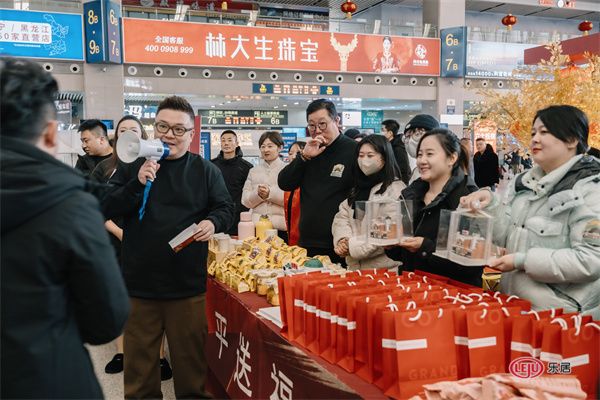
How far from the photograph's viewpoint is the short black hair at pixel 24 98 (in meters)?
1.11

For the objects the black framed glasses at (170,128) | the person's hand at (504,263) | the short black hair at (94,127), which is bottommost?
the person's hand at (504,263)

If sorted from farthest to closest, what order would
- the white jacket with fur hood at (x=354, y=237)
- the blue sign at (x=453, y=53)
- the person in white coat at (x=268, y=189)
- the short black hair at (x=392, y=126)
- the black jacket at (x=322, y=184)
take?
the blue sign at (x=453, y=53), the short black hair at (x=392, y=126), the person in white coat at (x=268, y=189), the black jacket at (x=322, y=184), the white jacket with fur hood at (x=354, y=237)

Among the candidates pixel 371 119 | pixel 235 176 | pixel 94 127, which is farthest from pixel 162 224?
pixel 371 119

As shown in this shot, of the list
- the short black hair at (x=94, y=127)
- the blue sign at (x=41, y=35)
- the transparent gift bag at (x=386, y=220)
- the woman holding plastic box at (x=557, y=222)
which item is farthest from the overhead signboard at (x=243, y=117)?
the woman holding plastic box at (x=557, y=222)

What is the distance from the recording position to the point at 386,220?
7.11 feet

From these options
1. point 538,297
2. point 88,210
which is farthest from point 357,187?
point 88,210

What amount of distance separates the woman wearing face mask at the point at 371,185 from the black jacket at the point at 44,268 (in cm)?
168

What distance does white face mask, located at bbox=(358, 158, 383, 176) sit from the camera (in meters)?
2.73

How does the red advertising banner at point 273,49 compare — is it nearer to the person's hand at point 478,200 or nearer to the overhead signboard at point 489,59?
the overhead signboard at point 489,59

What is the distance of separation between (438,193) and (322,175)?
0.91 m

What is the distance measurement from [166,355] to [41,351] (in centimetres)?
294

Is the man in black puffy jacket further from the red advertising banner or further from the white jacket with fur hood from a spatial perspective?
the red advertising banner

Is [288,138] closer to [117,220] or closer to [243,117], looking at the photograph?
[243,117]

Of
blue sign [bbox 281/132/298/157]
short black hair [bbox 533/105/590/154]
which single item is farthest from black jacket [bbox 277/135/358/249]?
blue sign [bbox 281/132/298/157]
